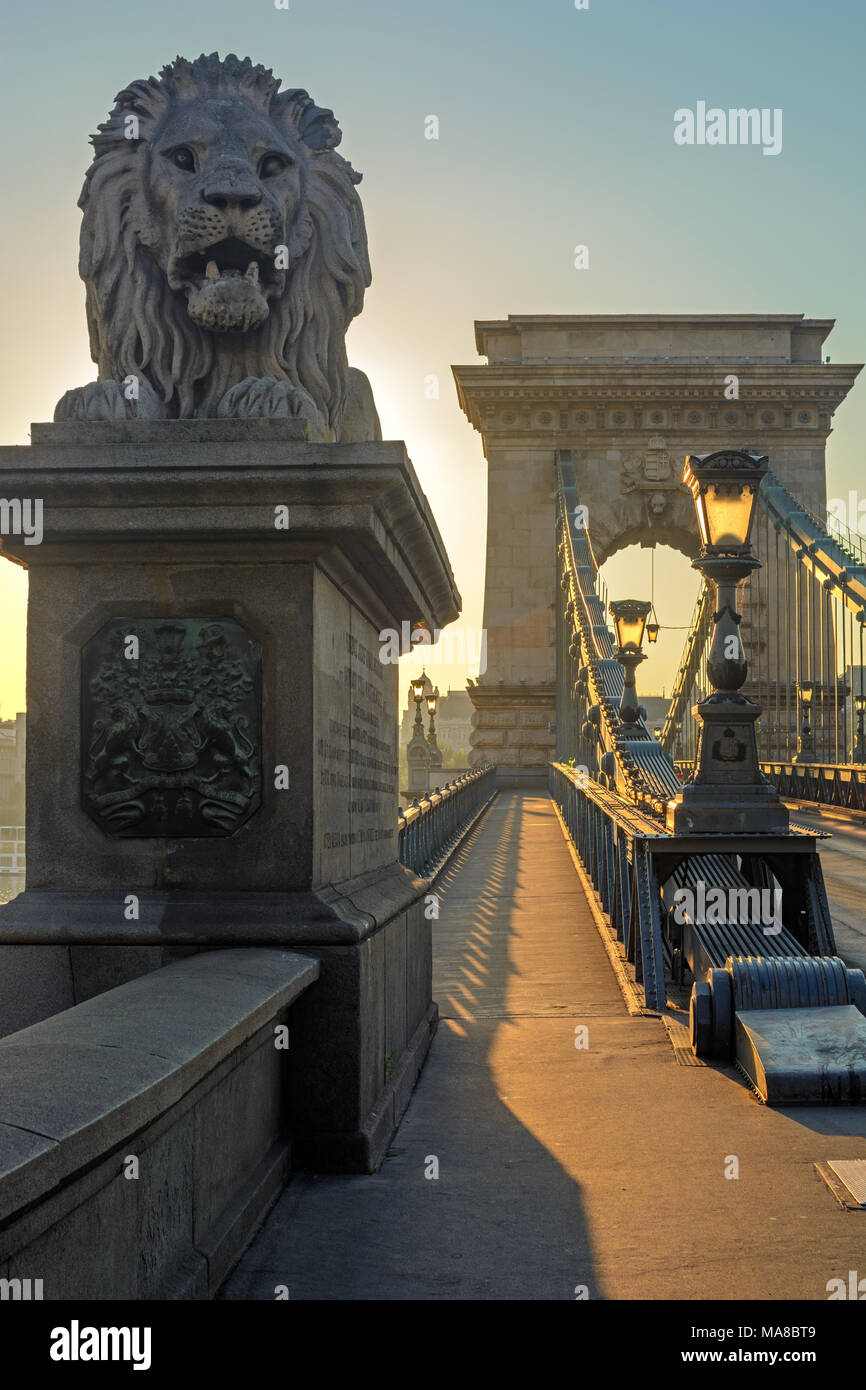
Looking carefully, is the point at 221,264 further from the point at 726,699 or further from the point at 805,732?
the point at 805,732

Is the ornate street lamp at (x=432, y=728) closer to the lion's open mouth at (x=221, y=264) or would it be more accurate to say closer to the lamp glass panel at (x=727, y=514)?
the lamp glass panel at (x=727, y=514)

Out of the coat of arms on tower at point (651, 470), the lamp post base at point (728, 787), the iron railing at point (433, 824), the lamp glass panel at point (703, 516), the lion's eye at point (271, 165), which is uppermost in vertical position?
the coat of arms on tower at point (651, 470)

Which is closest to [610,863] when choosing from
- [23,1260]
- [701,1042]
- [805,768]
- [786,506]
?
[701,1042]

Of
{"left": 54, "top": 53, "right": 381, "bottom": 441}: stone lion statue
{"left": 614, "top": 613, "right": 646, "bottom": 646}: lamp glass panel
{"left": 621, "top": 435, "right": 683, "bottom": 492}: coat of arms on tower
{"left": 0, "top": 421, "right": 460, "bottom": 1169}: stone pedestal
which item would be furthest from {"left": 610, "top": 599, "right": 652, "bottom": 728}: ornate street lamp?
{"left": 621, "top": 435, "right": 683, "bottom": 492}: coat of arms on tower

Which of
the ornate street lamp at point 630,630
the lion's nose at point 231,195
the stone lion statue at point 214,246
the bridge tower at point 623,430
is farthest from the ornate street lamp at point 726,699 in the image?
the bridge tower at point 623,430

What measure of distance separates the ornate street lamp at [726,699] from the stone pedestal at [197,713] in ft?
14.3

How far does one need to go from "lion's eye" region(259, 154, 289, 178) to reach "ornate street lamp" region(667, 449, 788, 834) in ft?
14.5

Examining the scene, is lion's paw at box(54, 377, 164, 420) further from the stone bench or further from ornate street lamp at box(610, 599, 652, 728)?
ornate street lamp at box(610, 599, 652, 728)

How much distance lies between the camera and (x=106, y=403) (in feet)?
14.3

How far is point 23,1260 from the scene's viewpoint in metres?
2.05

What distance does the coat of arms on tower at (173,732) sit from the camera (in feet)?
13.3

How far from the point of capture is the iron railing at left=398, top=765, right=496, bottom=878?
497 inches
